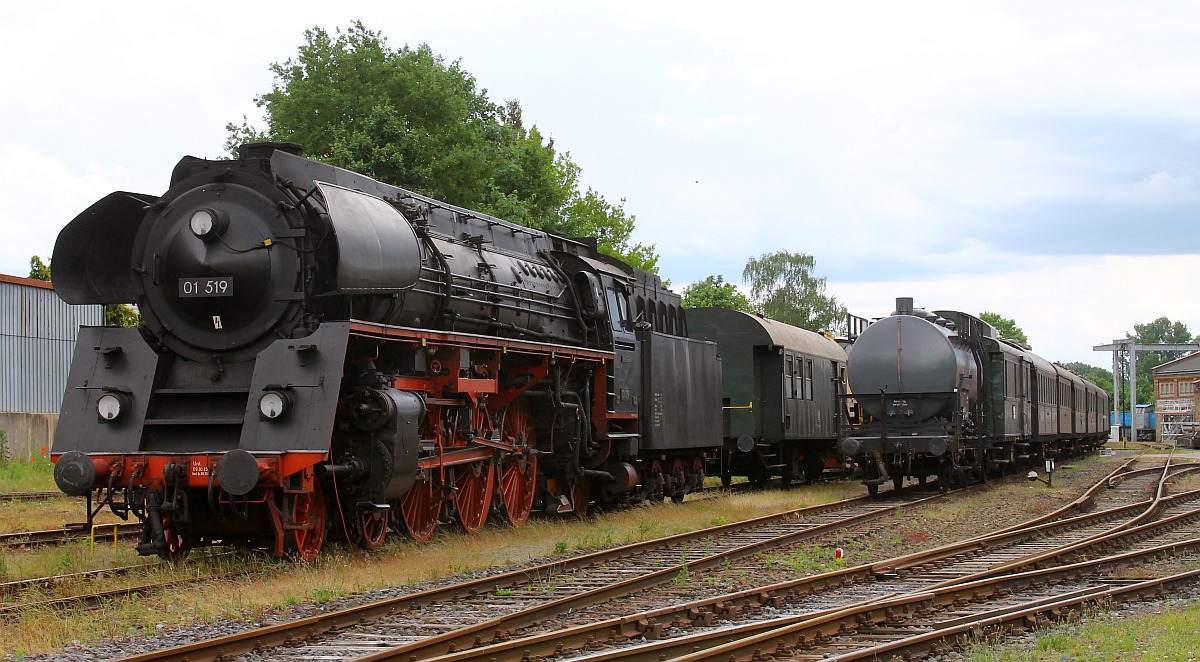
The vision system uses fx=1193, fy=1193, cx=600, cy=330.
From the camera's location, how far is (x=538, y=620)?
842 cm

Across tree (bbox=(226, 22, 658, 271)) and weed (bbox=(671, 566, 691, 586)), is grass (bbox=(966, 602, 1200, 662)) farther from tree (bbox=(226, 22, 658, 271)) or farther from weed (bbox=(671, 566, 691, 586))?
tree (bbox=(226, 22, 658, 271))

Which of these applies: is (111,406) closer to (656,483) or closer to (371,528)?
(371,528)

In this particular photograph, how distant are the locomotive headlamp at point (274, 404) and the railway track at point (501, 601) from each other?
88.0 inches

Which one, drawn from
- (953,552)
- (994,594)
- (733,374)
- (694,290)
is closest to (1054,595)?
(994,594)

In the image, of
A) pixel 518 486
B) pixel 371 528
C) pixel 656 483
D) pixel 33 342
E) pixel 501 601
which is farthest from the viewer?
pixel 33 342

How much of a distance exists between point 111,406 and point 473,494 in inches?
175

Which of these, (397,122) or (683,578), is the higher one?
(397,122)

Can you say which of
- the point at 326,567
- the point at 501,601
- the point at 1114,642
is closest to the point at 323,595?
the point at 326,567

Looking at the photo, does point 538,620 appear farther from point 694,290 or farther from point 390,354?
point 694,290

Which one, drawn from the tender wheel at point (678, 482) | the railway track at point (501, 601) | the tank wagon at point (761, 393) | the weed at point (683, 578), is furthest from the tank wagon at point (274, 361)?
the tank wagon at point (761, 393)

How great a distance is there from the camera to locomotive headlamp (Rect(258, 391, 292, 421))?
404 inches

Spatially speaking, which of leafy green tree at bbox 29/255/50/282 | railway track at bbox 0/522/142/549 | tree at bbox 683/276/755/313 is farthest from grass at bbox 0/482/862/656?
tree at bbox 683/276/755/313

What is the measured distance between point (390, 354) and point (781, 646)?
5920mm

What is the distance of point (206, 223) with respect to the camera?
10.8 metres
